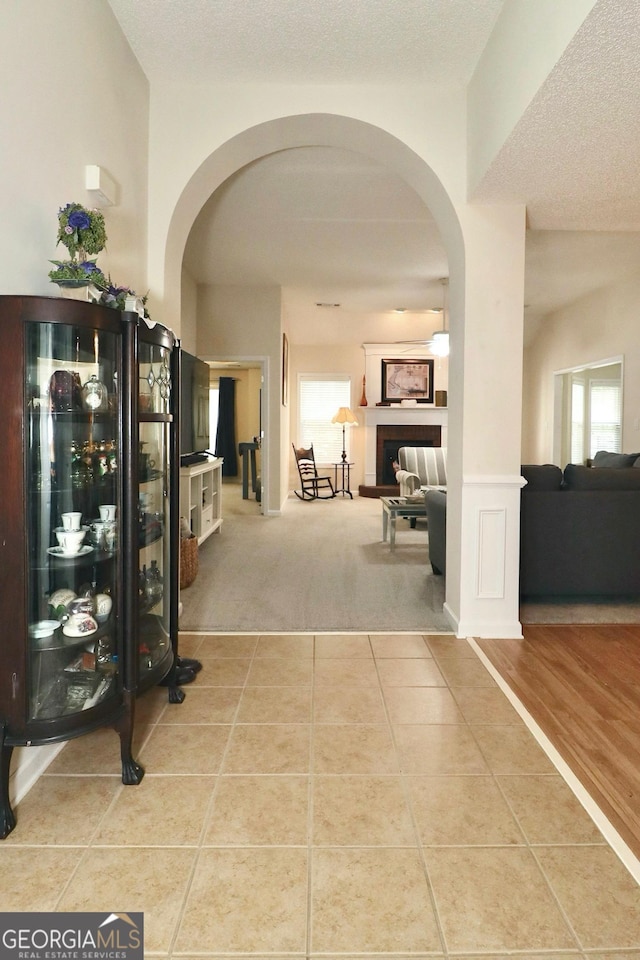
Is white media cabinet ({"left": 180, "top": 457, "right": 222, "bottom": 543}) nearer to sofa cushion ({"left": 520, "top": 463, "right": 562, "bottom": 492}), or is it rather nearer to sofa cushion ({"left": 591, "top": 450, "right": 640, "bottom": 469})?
sofa cushion ({"left": 520, "top": 463, "right": 562, "bottom": 492})

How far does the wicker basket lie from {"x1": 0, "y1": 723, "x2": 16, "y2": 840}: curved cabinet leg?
7.91ft

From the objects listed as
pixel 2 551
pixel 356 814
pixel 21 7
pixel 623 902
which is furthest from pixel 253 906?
pixel 21 7

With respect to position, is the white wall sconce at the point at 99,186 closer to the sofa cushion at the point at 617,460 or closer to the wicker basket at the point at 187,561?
the wicker basket at the point at 187,561

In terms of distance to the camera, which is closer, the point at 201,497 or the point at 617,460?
the point at 201,497

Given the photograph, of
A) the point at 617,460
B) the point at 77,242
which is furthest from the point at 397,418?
the point at 77,242

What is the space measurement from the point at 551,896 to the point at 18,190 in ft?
8.29

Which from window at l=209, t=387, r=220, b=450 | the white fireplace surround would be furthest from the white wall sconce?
window at l=209, t=387, r=220, b=450

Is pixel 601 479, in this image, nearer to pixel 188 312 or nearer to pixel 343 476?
pixel 188 312

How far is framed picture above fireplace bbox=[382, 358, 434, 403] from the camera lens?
10039mm

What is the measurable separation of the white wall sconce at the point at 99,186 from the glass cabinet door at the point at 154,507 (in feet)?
2.37

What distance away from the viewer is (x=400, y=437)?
32.9 ft

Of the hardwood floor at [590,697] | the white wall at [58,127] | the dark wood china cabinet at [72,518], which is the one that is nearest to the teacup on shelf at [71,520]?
the dark wood china cabinet at [72,518]

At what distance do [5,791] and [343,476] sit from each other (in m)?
8.73

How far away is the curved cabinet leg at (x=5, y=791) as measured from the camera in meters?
1.68
